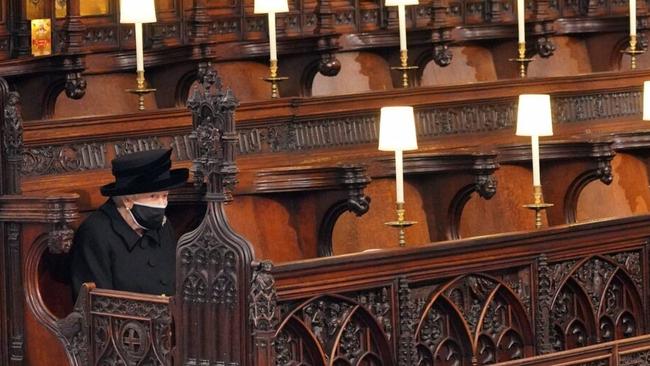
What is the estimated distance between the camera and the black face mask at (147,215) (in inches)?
286

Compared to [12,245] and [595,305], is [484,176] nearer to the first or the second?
[595,305]

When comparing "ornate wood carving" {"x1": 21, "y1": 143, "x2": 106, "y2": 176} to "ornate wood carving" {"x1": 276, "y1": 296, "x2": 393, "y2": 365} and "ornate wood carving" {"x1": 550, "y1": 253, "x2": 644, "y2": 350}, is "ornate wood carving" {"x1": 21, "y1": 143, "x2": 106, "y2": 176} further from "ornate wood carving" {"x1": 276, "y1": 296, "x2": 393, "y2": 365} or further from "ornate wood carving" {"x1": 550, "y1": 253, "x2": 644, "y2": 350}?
"ornate wood carving" {"x1": 550, "y1": 253, "x2": 644, "y2": 350}

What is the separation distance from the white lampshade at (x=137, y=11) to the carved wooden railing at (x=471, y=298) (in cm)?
233

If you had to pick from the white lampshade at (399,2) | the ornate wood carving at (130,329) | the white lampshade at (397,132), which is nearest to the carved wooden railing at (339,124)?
the white lampshade at (399,2)

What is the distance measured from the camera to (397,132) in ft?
26.5

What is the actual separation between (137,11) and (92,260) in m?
1.90

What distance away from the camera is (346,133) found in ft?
31.0

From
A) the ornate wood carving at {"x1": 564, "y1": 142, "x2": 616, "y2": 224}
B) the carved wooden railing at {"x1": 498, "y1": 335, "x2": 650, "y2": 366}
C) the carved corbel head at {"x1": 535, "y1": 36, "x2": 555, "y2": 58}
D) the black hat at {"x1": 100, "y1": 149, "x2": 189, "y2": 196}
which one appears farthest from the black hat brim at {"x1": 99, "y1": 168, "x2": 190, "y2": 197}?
the carved corbel head at {"x1": 535, "y1": 36, "x2": 555, "y2": 58}

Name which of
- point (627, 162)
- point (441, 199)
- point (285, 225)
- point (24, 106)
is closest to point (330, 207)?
point (285, 225)

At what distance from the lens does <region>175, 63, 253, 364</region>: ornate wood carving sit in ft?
21.0

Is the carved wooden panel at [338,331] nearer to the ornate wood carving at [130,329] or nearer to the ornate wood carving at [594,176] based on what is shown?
the ornate wood carving at [130,329]

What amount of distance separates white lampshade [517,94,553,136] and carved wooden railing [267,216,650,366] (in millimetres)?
836

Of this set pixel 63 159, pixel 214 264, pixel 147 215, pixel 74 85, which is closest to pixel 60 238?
pixel 147 215

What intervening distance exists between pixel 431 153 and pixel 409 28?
1.98m
